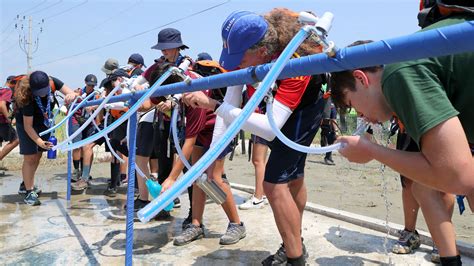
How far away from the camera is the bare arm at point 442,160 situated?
4.09 ft

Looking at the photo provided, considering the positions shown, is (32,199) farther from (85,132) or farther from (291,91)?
(291,91)

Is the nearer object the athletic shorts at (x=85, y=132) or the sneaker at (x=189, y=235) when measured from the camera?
the sneaker at (x=189, y=235)

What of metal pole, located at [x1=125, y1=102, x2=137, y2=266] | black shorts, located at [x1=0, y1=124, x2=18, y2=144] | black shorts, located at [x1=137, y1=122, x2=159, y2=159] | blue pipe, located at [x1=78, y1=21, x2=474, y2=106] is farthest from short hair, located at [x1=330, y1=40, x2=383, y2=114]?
black shorts, located at [x1=0, y1=124, x2=18, y2=144]

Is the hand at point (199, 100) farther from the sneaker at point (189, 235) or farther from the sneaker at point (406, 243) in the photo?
the sneaker at point (406, 243)

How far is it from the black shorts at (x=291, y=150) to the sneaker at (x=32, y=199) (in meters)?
3.48

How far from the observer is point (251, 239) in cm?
348

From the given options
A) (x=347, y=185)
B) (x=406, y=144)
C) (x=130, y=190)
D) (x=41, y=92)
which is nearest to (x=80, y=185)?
(x=41, y=92)

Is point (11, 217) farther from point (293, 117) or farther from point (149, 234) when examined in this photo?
point (293, 117)

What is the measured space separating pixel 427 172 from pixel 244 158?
9.21 meters

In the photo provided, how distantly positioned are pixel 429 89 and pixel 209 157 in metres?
0.73

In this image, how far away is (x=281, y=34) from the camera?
8.01ft

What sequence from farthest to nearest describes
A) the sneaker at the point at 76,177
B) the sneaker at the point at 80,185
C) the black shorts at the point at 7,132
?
1. the black shorts at the point at 7,132
2. the sneaker at the point at 76,177
3. the sneaker at the point at 80,185

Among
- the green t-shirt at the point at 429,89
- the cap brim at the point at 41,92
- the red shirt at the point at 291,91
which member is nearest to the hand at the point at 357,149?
the green t-shirt at the point at 429,89

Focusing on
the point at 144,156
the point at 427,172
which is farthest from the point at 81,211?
the point at 427,172
